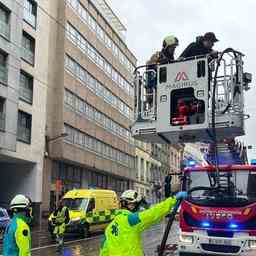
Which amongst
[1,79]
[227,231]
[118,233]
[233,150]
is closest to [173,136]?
[227,231]

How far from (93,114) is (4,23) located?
20.9 meters

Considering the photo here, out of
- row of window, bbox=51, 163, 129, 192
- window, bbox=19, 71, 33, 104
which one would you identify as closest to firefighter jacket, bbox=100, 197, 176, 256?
window, bbox=19, 71, 33, 104

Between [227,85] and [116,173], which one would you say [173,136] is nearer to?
[227,85]

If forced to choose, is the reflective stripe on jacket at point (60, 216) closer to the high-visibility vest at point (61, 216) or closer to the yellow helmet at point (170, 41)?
the high-visibility vest at point (61, 216)

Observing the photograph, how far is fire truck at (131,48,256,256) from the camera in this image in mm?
9797

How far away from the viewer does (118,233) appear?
569cm

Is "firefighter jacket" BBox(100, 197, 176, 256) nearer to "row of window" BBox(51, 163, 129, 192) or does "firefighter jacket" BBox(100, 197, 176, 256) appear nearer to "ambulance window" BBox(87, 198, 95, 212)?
"ambulance window" BBox(87, 198, 95, 212)

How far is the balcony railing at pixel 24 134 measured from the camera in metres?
39.4

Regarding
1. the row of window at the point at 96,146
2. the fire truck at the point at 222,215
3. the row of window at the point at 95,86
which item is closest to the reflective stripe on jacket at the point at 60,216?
the fire truck at the point at 222,215

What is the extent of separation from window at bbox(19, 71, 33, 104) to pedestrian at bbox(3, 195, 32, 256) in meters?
34.1

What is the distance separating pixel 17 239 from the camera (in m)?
5.96

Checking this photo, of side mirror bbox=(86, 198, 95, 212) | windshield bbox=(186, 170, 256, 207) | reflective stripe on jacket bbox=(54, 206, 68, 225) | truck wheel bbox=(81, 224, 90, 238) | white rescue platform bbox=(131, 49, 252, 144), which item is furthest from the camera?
side mirror bbox=(86, 198, 95, 212)

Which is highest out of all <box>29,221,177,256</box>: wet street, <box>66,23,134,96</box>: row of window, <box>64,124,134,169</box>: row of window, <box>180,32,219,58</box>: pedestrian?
<box>66,23,134,96</box>: row of window

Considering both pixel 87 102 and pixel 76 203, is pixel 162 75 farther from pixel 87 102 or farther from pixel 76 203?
pixel 87 102
